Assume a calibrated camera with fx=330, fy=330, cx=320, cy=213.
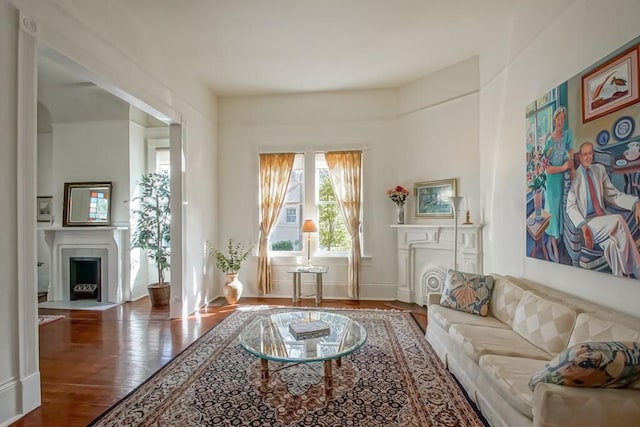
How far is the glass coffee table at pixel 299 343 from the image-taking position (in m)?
2.36

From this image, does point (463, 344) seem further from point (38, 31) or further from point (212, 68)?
point (212, 68)

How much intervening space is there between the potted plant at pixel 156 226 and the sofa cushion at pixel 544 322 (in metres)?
4.82

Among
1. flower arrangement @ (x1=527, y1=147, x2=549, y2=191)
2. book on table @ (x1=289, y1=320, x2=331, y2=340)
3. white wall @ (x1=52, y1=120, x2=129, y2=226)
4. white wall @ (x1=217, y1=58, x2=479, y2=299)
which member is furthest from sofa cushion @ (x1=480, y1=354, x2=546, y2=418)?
white wall @ (x1=52, y1=120, x2=129, y2=226)

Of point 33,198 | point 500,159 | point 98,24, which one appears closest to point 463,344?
point 500,159

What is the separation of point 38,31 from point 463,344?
390 cm

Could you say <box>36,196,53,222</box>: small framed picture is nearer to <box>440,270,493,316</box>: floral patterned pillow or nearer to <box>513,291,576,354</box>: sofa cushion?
<box>440,270,493,316</box>: floral patterned pillow

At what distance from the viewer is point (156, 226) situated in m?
5.48

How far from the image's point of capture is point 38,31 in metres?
2.38

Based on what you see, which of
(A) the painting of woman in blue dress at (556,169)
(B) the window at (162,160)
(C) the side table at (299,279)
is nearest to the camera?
(A) the painting of woman in blue dress at (556,169)

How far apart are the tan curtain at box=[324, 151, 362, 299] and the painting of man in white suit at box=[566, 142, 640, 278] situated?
10.3ft

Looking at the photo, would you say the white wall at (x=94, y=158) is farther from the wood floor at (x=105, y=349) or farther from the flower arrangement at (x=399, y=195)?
the flower arrangement at (x=399, y=195)

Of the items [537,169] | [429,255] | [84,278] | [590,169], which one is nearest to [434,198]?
[429,255]

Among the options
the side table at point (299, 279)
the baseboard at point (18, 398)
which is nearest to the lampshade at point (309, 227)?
the side table at point (299, 279)

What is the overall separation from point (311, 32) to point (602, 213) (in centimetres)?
326
